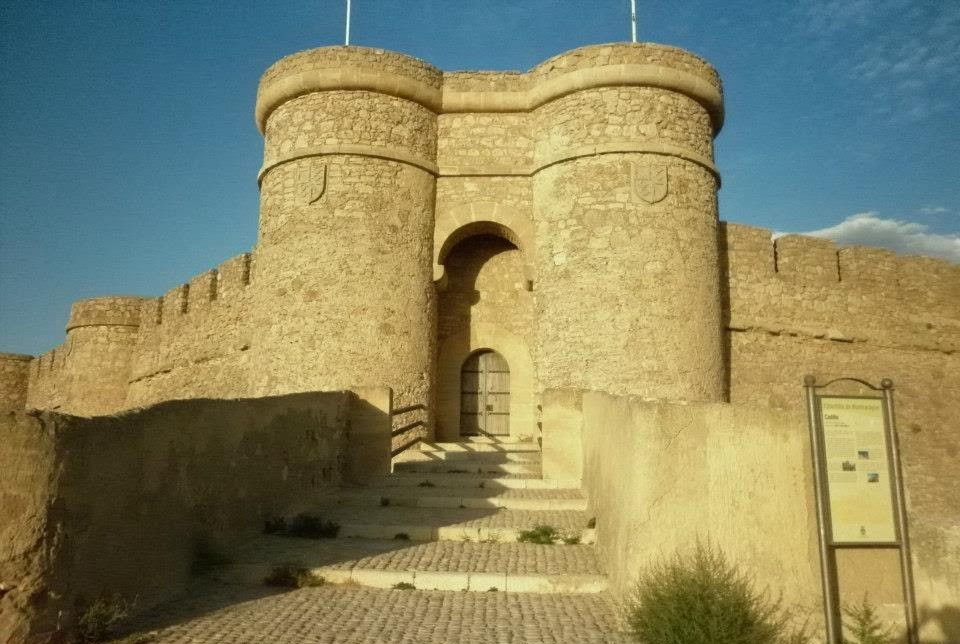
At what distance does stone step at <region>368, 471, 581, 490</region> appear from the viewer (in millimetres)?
7676

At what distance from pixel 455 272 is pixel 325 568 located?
306 inches

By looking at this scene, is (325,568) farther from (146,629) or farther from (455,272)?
(455,272)

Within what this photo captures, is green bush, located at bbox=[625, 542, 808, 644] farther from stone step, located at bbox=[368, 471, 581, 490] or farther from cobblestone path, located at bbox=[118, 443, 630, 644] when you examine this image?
stone step, located at bbox=[368, 471, 581, 490]

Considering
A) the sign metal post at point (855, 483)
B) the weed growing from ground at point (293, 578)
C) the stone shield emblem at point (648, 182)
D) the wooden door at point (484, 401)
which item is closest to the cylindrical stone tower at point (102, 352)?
the wooden door at point (484, 401)

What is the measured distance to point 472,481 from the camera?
7.72 m

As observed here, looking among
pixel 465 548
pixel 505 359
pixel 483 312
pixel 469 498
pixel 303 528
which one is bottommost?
pixel 465 548

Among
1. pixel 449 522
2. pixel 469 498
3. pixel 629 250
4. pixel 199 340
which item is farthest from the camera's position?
pixel 199 340

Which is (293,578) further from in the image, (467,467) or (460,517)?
(467,467)

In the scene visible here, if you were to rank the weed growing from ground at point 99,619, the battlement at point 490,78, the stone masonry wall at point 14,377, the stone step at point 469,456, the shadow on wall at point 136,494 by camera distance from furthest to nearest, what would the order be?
the stone masonry wall at point 14,377, the battlement at point 490,78, the stone step at point 469,456, the weed growing from ground at point 99,619, the shadow on wall at point 136,494

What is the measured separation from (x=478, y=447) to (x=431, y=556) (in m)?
5.13

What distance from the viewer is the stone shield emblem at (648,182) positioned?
10445mm

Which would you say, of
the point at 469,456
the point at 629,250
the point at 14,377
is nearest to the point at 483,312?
the point at 629,250

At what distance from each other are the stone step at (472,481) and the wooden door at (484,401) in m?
4.05

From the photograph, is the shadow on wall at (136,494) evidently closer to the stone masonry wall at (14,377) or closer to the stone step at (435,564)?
the stone step at (435,564)
